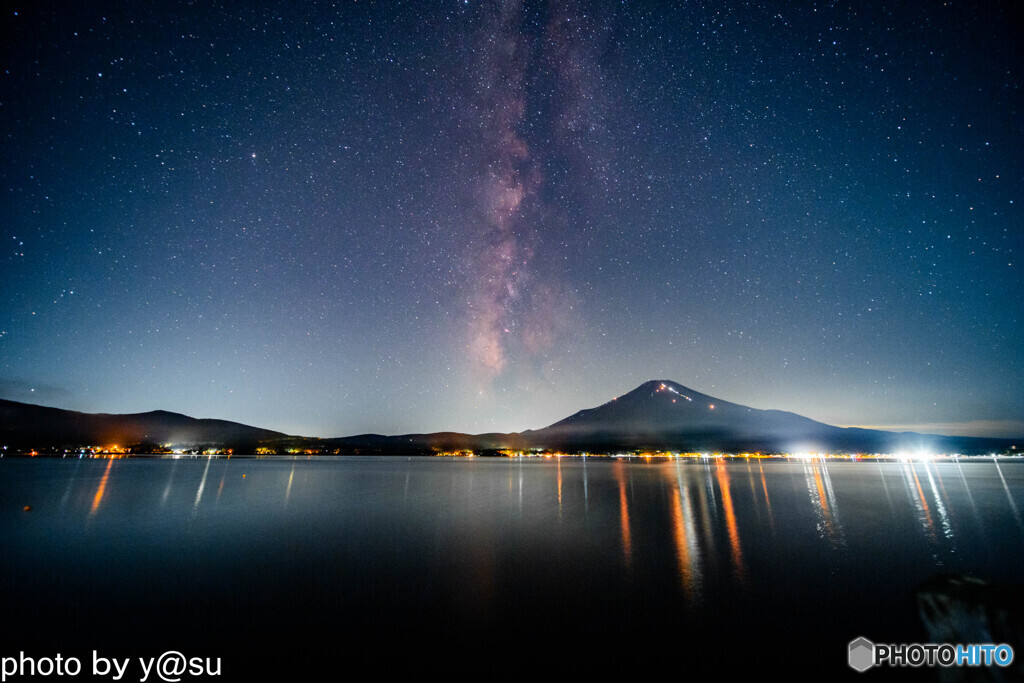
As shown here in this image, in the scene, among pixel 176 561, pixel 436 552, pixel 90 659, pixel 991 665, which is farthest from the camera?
pixel 436 552

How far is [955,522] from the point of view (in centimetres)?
1953

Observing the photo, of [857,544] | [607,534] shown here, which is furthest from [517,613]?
[857,544]

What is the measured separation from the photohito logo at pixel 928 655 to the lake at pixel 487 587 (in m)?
0.28

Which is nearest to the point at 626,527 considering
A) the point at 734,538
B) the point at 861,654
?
the point at 734,538

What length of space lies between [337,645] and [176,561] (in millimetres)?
8825

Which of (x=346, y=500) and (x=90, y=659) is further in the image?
(x=346, y=500)

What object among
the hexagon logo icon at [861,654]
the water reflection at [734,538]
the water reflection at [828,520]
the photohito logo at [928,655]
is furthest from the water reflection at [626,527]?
the water reflection at [828,520]

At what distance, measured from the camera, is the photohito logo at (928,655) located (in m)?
6.44

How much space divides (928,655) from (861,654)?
0.87 m

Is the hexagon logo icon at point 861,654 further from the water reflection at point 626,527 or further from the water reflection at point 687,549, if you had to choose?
the water reflection at point 626,527

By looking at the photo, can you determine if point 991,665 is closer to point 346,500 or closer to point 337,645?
point 337,645

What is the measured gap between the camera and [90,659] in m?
6.79

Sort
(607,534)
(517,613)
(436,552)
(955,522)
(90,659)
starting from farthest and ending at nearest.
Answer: (955,522) < (607,534) < (436,552) < (517,613) < (90,659)

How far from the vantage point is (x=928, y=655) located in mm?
6773
